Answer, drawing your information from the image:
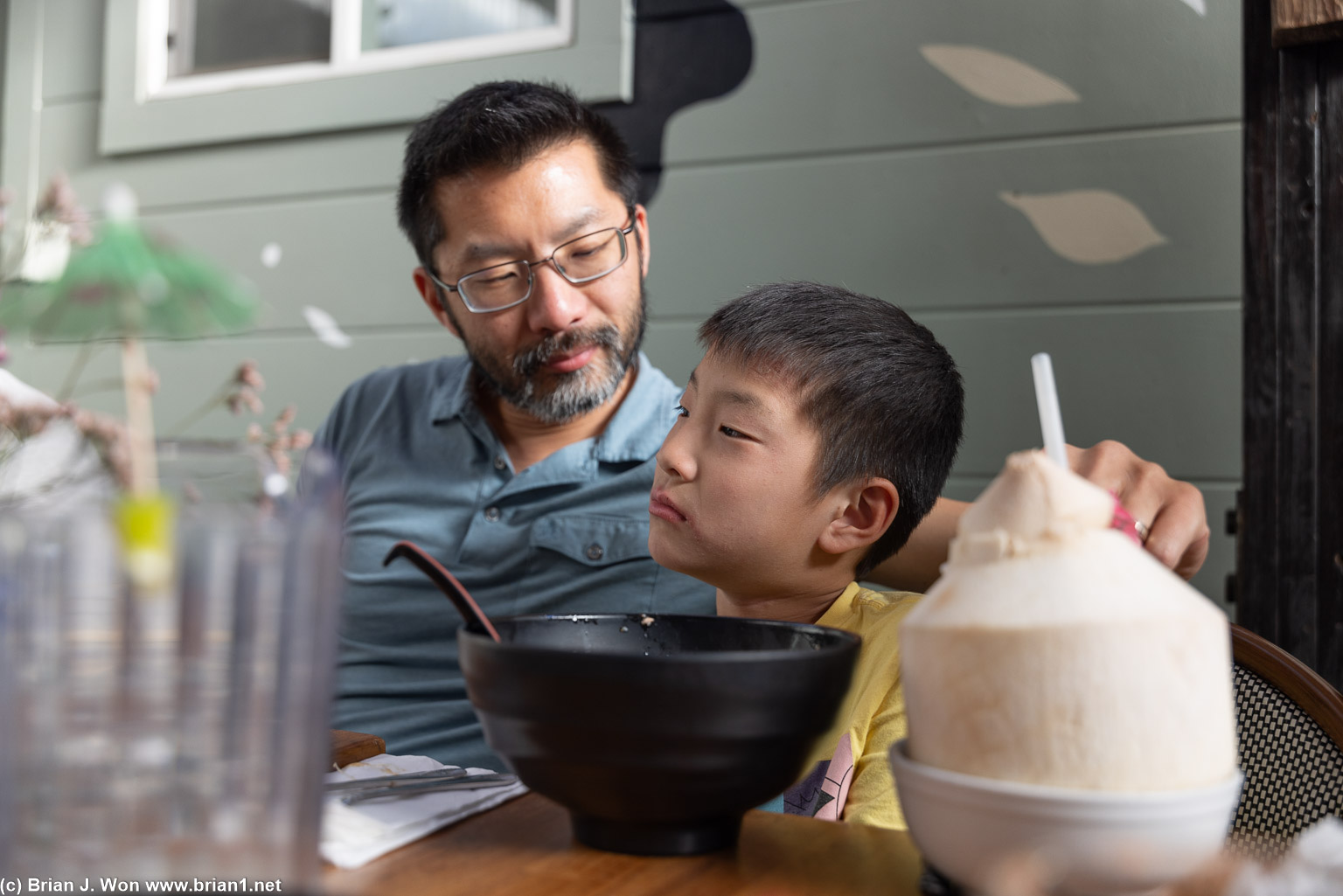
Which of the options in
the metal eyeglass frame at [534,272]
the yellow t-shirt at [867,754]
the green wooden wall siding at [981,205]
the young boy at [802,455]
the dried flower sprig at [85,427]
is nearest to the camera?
the dried flower sprig at [85,427]

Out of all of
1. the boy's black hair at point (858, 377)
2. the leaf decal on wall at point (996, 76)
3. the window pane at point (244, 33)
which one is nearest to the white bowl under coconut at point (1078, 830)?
the boy's black hair at point (858, 377)

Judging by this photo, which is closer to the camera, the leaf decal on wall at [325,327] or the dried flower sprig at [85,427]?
the dried flower sprig at [85,427]

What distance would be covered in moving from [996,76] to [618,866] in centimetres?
148

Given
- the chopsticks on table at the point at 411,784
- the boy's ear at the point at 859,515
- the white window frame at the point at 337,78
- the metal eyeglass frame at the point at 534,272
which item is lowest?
the chopsticks on table at the point at 411,784

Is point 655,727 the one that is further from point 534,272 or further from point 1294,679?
point 534,272

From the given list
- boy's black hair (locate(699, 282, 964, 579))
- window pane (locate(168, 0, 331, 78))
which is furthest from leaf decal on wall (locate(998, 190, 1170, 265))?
window pane (locate(168, 0, 331, 78))

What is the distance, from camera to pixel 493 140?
1443 millimetres

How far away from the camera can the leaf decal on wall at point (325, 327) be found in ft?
7.20

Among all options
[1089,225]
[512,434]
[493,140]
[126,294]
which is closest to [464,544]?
[512,434]

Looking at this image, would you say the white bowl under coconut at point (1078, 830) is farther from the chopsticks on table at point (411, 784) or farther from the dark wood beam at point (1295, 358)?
the dark wood beam at point (1295, 358)

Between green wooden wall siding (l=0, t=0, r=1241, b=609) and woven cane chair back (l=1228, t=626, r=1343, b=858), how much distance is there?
2.32 ft

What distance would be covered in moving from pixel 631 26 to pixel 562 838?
5.39 ft

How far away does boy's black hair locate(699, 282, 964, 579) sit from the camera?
3.42 feet

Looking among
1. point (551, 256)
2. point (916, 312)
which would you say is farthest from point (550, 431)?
point (916, 312)
